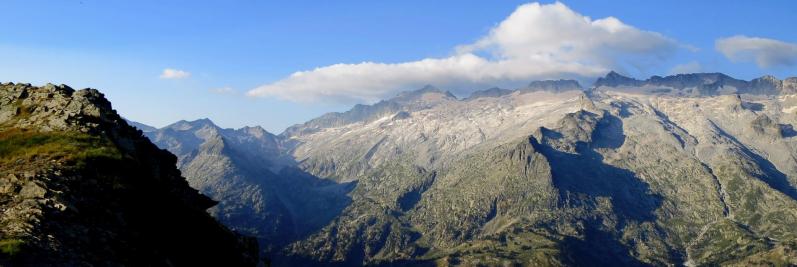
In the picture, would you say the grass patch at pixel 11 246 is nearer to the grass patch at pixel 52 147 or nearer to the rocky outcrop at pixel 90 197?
the rocky outcrop at pixel 90 197

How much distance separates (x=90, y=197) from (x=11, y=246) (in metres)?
16.8

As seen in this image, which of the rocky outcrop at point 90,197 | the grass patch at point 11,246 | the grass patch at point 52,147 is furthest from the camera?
the grass patch at point 52,147

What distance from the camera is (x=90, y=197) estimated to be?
2591 inches

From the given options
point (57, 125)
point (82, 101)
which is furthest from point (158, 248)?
point (82, 101)

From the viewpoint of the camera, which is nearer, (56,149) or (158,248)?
(158,248)

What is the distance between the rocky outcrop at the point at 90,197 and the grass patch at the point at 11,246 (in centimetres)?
9

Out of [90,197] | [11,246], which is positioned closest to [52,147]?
[90,197]

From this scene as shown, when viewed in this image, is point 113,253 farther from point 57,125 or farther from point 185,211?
point 57,125

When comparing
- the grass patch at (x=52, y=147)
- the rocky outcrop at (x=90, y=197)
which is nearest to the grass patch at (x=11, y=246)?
the rocky outcrop at (x=90, y=197)

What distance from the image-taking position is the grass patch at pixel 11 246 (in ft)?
160

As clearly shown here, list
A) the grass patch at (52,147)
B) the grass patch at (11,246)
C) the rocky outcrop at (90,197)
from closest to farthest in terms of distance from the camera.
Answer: the grass patch at (11,246) → the rocky outcrop at (90,197) → the grass patch at (52,147)

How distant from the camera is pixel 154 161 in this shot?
97812 mm

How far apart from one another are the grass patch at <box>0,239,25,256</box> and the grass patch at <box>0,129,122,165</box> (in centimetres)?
2436

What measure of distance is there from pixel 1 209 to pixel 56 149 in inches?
927
